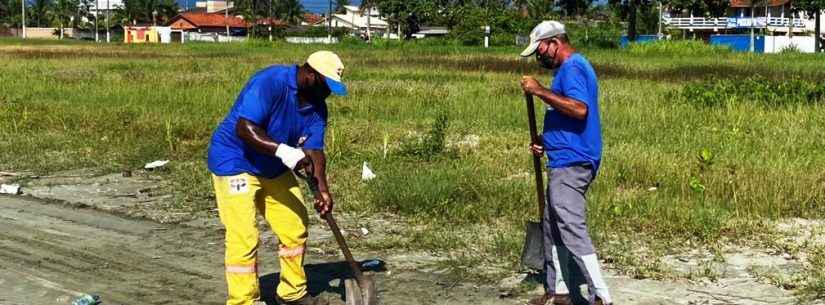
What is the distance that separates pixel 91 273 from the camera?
621 centimetres

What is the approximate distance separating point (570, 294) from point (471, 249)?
1235 mm

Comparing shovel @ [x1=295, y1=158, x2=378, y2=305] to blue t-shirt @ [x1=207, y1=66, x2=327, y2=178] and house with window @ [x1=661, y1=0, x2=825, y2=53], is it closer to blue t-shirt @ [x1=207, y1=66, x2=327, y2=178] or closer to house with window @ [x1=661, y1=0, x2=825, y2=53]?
blue t-shirt @ [x1=207, y1=66, x2=327, y2=178]

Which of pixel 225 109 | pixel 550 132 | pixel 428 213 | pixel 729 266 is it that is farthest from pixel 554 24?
pixel 225 109

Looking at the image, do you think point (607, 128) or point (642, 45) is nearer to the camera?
point (607, 128)

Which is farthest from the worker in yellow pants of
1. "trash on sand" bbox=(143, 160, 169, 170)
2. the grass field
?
"trash on sand" bbox=(143, 160, 169, 170)

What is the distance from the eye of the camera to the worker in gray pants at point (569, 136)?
4609mm

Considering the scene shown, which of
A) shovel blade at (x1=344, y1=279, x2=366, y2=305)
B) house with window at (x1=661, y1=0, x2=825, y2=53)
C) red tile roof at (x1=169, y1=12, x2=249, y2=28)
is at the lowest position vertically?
shovel blade at (x1=344, y1=279, x2=366, y2=305)

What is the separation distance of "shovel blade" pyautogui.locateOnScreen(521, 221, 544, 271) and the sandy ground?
0.70 feet

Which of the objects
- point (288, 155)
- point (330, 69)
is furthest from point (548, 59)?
point (288, 155)

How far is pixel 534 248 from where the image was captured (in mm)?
5531

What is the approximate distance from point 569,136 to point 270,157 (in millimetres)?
1555

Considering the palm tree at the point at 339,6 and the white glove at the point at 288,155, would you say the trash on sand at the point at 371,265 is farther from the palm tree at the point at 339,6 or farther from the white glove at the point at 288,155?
the palm tree at the point at 339,6

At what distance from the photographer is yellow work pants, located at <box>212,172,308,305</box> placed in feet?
15.7

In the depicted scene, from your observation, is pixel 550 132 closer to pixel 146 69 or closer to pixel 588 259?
pixel 588 259
